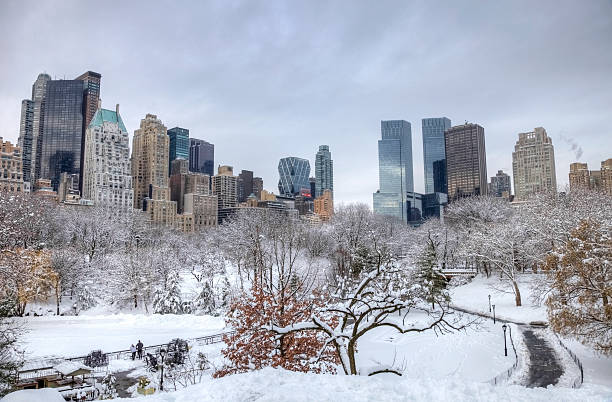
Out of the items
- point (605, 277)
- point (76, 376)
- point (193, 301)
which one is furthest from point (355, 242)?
point (76, 376)

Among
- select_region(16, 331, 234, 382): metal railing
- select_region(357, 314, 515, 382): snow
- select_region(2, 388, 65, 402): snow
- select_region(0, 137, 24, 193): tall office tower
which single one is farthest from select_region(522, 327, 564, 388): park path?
select_region(0, 137, 24, 193): tall office tower

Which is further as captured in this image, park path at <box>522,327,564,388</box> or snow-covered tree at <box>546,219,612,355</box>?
park path at <box>522,327,564,388</box>

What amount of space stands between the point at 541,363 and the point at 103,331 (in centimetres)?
3294

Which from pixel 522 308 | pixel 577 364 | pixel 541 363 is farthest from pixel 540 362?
pixel 522 308

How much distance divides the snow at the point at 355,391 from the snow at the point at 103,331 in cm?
2168

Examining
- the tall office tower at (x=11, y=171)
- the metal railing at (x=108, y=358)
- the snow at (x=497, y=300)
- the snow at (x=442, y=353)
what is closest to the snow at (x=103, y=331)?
the metal railing at (x=108, y=358)

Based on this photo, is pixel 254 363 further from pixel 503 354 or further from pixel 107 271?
pixel 107 271

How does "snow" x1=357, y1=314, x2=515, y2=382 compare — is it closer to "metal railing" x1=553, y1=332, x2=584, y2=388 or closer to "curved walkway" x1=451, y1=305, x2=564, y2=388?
"curved walkway" x1=451, y1=305, x2=564, y2=388

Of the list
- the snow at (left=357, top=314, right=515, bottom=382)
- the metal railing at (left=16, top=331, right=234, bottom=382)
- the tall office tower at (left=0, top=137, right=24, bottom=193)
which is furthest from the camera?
the tall office tower at (left=0, top=137, right=24, bottom=193)

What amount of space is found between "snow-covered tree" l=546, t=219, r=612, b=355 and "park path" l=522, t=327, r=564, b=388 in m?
2.70

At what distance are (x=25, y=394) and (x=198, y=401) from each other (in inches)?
161

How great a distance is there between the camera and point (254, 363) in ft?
47.7

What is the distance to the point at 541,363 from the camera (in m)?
25.5

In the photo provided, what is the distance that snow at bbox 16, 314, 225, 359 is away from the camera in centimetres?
2864
